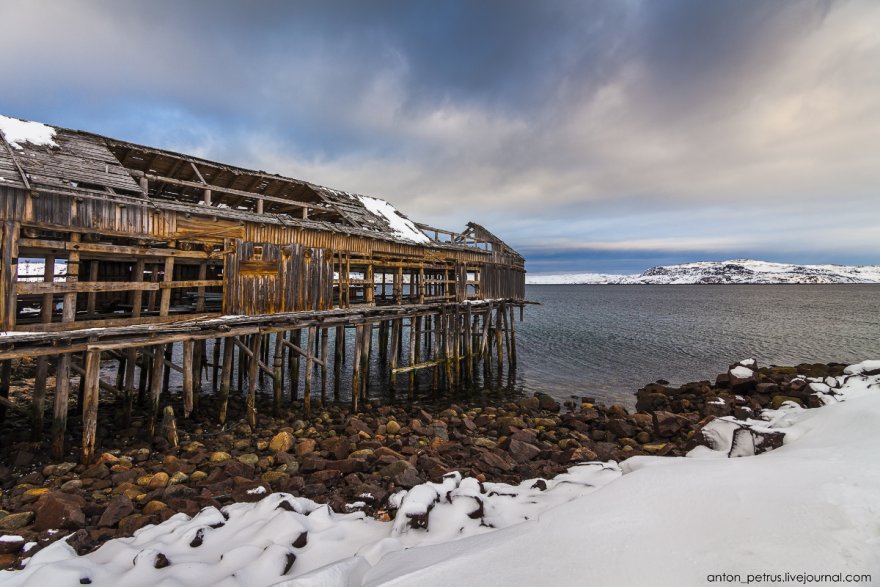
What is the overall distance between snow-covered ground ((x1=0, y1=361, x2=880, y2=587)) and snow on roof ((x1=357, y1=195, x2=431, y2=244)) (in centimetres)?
1380

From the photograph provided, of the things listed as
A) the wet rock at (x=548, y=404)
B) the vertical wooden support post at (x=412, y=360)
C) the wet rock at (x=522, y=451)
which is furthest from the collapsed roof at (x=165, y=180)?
the wet rock at (x=522, y=451)

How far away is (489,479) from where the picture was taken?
7996 mm

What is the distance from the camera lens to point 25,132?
1084 cm

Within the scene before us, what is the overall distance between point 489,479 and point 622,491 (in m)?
3.33

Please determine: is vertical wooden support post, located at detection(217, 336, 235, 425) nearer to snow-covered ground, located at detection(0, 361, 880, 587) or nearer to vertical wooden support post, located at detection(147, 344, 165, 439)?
vertical wooden support post, located at detection(147, 344, 165, 439)

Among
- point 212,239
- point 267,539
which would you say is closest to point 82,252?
point 212,239

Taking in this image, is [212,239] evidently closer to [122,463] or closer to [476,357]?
[122,463]

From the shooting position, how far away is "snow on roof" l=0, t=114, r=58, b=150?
33.9 feet

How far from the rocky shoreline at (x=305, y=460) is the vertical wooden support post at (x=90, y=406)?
41 cm

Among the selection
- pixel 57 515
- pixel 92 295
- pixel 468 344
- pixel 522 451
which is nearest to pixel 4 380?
pixel 92 295

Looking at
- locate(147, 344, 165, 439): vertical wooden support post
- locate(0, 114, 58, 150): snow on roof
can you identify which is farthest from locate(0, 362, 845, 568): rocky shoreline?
locate(0, 114, 58, 150): snow on roof

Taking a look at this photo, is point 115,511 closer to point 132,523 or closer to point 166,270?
point 132,523

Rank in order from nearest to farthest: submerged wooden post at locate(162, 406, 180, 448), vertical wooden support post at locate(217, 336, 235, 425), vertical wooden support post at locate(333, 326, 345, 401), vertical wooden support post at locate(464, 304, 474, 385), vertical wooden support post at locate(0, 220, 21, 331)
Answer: vertical wooden support post at locate(0, 220, 21, 331), submerged wooden post at locate(162, 406, 180, 448), vertical wooden support post at locate(217, 336, 235, 425), vertical wooden support post at locate(333, 326, 345, 401), vertical wooden support post at locate(464, 304, 474, 385)

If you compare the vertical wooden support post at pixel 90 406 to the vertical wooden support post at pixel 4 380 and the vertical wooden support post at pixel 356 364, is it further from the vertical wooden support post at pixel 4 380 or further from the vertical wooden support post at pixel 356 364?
the vertical wooden support post at pixel 356 364
